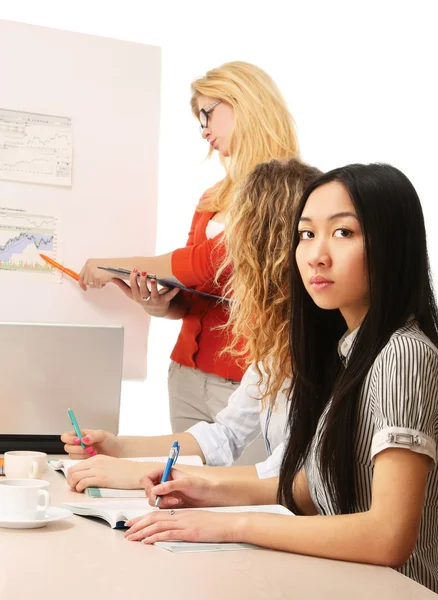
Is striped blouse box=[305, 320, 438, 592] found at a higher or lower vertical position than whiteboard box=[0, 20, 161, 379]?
lower

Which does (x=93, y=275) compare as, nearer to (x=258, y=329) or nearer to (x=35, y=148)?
(x=35, y=148)

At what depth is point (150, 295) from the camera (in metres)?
2.44

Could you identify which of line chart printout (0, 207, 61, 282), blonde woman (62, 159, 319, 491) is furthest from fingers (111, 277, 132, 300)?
blonde woman (62, 159, 319, 491)

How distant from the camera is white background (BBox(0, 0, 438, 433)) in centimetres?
320

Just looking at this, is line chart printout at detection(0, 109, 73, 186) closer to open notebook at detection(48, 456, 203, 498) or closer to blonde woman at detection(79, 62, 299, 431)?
blonde woman at detection(79, 62, 299, 431)

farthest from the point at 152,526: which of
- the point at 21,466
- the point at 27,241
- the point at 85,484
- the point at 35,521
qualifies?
the point at 27,241

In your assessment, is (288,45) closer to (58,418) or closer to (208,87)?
(208,87)

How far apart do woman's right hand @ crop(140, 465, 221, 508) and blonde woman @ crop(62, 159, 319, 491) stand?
273mm

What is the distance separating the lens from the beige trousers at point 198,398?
2.36 m

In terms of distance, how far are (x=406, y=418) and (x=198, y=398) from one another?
1.37 meters

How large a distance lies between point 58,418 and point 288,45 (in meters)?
2.22

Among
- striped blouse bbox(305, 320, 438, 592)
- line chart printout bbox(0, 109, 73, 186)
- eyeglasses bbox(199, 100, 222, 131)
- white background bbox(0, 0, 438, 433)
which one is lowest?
striped blouse bbox(305, 320, 438, 592)

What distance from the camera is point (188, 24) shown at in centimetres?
319

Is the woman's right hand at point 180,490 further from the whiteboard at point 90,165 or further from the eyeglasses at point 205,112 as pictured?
the eyeglasses at point 205,112
